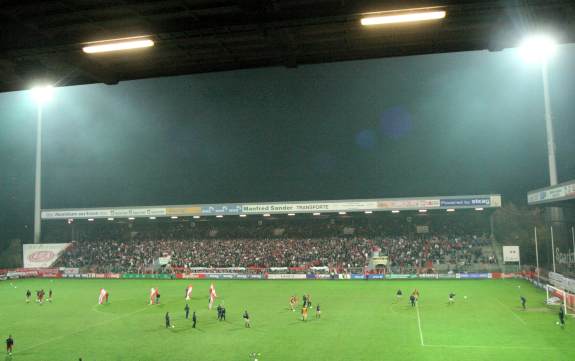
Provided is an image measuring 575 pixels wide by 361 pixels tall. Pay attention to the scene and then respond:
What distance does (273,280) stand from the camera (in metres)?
63.3

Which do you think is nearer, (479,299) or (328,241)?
(479,299)

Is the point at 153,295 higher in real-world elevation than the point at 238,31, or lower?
lower

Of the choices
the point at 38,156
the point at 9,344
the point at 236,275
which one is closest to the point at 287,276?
the point at 236,275

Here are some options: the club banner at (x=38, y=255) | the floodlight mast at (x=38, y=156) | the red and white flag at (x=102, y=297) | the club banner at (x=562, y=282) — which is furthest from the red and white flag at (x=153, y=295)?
the floodlight mast at (x=38, y=156)

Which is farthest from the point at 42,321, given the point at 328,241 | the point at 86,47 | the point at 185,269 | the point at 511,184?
the point at 511,184

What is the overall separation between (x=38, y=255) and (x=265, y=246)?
35.7 meters

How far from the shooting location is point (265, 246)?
238ft

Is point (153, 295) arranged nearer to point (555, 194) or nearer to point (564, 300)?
Answer: point (564, 300)

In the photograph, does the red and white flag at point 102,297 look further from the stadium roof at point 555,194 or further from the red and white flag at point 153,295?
the stadium roof at point 555,194

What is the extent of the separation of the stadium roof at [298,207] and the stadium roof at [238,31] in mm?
59467

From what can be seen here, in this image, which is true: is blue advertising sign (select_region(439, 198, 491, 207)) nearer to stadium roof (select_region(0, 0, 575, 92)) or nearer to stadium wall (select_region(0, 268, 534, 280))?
stadium wall (select_region(0, 268, 534, 280))

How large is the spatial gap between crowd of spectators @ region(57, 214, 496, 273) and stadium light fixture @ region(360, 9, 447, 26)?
58.6 m

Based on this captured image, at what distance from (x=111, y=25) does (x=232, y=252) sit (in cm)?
6661

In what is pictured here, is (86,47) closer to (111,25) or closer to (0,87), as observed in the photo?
(111,25)
